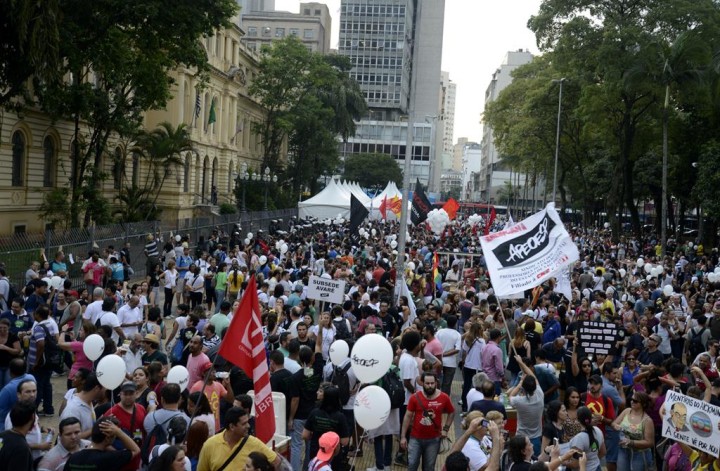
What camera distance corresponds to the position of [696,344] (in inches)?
551

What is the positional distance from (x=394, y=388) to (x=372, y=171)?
8639 cm

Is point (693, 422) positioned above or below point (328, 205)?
below

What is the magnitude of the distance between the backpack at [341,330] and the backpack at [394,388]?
6.48 feet

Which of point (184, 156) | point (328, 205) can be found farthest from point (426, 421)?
point (184, 156)

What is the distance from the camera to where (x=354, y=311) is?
1381cm

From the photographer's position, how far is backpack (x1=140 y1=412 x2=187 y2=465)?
6.57 meters

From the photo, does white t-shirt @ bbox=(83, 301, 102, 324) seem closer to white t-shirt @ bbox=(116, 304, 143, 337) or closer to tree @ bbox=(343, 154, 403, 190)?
white t-shirt @ bbox=(116, 304, 143, 337)

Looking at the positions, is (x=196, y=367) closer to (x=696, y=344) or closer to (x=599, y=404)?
(x=599, y=404)

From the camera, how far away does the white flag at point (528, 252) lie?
11469mm

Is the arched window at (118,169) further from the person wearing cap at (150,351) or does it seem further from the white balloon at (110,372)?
the white balloon at (110,372)

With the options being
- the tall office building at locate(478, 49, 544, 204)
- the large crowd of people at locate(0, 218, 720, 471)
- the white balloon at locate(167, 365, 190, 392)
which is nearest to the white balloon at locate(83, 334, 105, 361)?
the large crowd of people at locate(0, 218, 720, 471)

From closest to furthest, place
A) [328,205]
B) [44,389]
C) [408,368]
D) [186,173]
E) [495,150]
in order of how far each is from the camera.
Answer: [408,368] < [44,389] < [328,205] < [186,173] < [495,150]

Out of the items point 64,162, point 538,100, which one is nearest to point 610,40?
point 538,100

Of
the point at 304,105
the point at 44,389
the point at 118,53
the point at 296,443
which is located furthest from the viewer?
the point at 304,105
